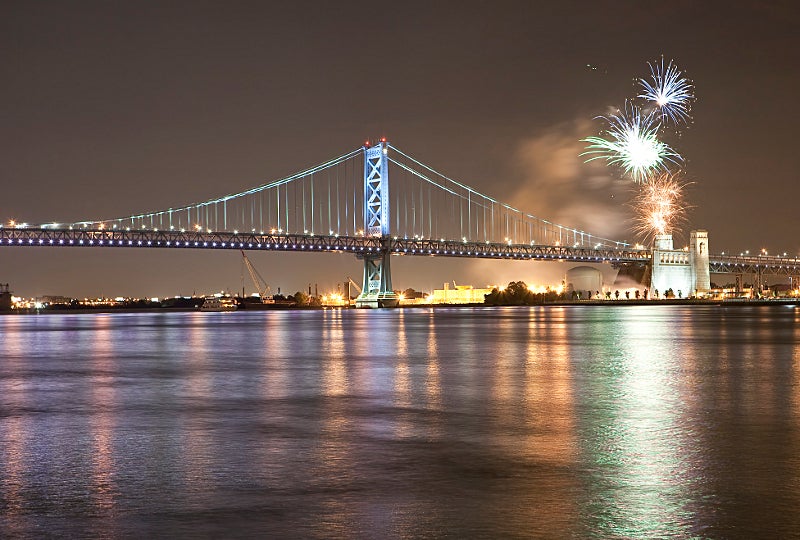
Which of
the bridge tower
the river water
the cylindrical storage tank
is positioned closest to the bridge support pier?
the bridge tower

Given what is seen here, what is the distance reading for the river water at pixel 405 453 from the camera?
600cm

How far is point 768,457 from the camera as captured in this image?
8.07m

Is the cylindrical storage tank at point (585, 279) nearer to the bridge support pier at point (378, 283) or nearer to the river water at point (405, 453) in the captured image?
the bridge support pier at point (378, 283)

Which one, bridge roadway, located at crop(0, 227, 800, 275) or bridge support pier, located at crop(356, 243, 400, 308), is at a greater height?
bridge roadway, located at crop(0, 227, 800, 275)

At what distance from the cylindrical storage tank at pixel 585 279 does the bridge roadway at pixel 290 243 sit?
116 ft

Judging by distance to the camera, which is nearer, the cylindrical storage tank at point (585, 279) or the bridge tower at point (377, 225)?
the bridge tower at point (377, 225)

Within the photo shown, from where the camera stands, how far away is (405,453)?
27.8 ft

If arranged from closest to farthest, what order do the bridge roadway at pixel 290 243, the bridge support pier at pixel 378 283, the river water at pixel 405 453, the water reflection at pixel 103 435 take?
the river water at pixel 405 453 < the water reflection at pixel 103 435 < the bridge roadway at pixel 290 243 < the bridge support pier at pixel 378 283

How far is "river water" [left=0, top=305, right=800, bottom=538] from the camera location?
5996mm

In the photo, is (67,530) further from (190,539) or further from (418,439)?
(418,439)

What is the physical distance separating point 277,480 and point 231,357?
15741 mm

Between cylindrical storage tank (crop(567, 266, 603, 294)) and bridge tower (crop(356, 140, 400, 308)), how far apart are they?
212 feet

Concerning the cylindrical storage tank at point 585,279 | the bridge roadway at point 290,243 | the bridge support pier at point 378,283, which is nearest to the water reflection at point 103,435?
the bridge roadway at point 290,243

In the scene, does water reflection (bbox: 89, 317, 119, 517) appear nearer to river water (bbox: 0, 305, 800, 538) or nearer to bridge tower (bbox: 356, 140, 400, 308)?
river water (bbox: 0, 305, 800, 538)
